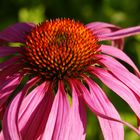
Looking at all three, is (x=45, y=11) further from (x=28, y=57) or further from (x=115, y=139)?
(x=115, y=139)

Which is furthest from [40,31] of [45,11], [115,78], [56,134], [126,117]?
[45,11]

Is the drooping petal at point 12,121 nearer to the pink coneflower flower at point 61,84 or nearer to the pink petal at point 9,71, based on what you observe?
the pink coneflower flower at point 61,84

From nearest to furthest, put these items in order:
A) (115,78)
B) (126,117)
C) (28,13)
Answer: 1. (115,78)
2. (126,117)
3. (28,13)

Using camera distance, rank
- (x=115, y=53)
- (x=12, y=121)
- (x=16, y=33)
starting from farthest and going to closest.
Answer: (x=16, y=33) < (x=115, y=53) < (x=12, y=121)

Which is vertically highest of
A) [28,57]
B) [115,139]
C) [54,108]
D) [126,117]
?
[28,57]

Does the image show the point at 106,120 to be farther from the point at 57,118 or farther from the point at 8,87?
the point at 8,87

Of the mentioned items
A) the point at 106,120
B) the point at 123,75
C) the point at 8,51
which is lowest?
the point at 106,120

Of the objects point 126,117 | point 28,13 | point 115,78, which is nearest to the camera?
point 115,78

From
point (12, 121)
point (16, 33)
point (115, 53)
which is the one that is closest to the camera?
point (12, 121)

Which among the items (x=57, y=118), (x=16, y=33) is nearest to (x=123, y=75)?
(x=57, y=118)
